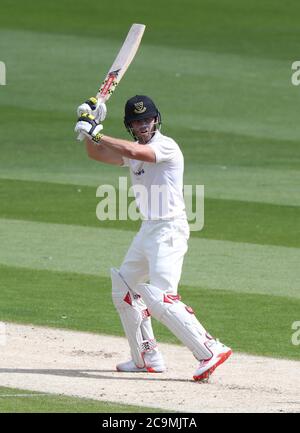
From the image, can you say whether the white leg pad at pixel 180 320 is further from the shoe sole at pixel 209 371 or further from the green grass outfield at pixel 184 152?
the green grass outfield at pixel 184 152

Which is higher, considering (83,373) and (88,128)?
(88,128)

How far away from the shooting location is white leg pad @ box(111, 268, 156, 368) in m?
9.32

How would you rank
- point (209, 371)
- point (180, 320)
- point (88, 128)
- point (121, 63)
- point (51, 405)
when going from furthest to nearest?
point (121, 63), point (88, 128), point (180, 320), point (209, 371), point (51, 405)

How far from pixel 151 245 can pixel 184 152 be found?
10621 mm

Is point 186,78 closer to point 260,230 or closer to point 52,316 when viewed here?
Result: point 260,230

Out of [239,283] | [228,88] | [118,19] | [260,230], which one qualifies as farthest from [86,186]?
[118,19]

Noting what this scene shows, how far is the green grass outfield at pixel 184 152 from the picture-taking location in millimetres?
11617

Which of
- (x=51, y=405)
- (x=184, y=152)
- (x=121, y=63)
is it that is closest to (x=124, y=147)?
(x=121, y=63)

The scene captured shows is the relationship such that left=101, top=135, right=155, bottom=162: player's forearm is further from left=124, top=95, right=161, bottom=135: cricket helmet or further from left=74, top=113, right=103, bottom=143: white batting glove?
left=124, top=95, right=161, bottom=135: cricket helmet

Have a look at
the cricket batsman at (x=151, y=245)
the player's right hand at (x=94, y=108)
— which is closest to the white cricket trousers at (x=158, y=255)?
the cricket batsman at (x=151, y=245)

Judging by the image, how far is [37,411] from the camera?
783 cm

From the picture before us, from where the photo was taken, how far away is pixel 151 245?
30.1 feet

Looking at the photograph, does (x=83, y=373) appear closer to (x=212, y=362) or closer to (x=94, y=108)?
(x=212, y=362)

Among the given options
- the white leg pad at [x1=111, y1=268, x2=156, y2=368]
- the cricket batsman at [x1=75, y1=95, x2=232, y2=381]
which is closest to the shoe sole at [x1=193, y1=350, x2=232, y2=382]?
the cricket batsman at [x1=75, y1=95, x2=232, y2=381]
